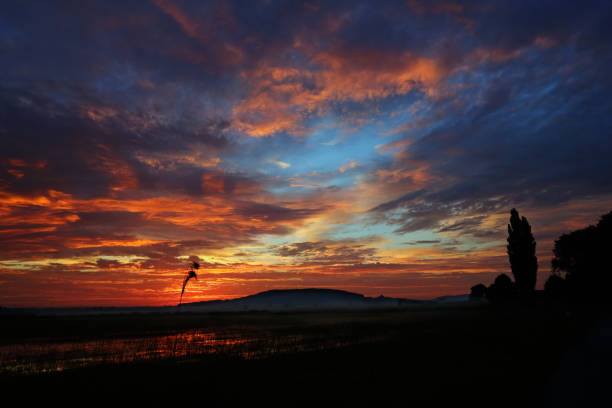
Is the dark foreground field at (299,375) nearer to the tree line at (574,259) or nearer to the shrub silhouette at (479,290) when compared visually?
the tree line at (574,259)

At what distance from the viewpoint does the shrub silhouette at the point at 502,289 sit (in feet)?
410

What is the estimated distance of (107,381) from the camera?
14.4 meters

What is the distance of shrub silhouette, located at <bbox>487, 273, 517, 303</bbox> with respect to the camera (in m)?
125

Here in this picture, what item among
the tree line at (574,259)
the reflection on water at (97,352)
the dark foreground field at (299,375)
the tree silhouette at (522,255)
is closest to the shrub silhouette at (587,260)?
the tree line at (574,259)

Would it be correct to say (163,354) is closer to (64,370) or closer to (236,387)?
(64,370)

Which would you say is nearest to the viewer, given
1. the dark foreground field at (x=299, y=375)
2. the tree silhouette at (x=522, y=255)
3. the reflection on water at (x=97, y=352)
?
the dark foreground field at (x=299, y=375)

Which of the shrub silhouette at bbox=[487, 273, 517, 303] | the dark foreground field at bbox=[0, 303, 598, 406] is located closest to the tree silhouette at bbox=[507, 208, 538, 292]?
the shrub silhouette at bbox=[487, 273, 517, 303]

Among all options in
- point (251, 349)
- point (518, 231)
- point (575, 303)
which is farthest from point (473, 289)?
point (251, 349)

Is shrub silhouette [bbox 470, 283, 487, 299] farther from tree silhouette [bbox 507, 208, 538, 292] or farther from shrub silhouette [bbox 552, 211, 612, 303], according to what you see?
tree silhouette [bbox 507, 208, 538, 292]

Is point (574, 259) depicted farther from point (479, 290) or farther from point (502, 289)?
point (479, 290)

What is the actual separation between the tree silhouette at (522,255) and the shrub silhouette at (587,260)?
8.67 meters

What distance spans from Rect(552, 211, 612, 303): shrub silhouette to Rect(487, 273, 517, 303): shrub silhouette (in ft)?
146

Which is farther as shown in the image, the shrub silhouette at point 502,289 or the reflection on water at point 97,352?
the shrub silhouette at point 502,289

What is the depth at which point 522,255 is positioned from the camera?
243 ft
